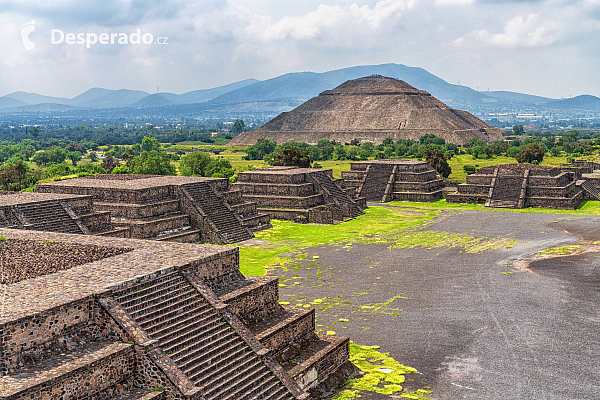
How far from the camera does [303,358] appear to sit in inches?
675

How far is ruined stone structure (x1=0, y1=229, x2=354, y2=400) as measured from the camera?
12711 mm

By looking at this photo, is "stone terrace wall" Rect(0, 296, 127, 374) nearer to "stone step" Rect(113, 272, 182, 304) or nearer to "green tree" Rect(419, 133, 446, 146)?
"stone step" Rect(113, 272, 182, 304)

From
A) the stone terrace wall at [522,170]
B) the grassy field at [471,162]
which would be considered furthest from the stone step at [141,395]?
the grassy field at [471,162]

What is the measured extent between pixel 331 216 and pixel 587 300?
23.3 metres

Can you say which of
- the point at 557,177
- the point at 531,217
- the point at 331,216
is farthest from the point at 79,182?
the point at 557,177

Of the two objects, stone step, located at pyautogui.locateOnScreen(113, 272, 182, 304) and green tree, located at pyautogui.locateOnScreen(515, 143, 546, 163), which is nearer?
stone step, located at pyautogui.locateOnScreen(113, 272, 182, 304)

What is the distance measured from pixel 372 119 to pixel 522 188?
99302 millimetres

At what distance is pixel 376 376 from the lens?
1762 cm

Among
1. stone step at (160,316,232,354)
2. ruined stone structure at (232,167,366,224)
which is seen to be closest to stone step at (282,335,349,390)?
stone step at (160,316,232,354)

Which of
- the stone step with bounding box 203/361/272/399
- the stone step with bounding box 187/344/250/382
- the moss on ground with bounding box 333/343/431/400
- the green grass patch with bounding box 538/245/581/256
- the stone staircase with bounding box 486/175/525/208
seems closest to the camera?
the stone step with bounding box 203/361/272/399

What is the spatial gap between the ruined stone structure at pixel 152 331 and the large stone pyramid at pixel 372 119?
124 m

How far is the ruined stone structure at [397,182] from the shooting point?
60344 mm

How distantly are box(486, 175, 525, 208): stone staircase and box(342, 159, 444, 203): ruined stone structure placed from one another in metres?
5.83

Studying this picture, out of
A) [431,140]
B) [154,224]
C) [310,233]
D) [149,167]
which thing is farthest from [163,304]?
[431,140]
